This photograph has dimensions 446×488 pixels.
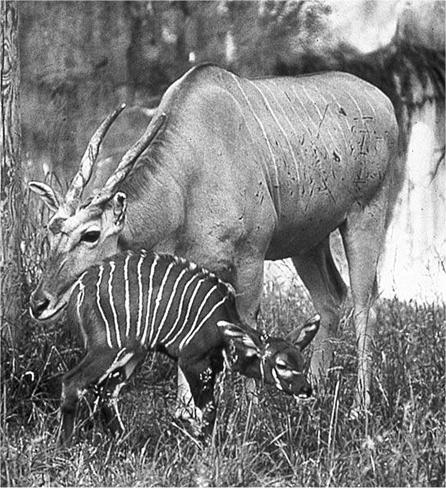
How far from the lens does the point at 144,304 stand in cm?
421

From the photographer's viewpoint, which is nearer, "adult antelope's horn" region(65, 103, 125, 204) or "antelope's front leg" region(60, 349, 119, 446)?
"antelope's front leg" region(60, 349, 119, 446)

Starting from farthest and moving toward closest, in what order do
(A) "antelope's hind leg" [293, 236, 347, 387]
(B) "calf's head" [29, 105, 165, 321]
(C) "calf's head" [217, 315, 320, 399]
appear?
(A) "antelope's hind leg" [293, 236, 347, 387] < (B) "calf's head" [29, 105, 165, 321] < (C) "calf's head" [217, 315, 320, 399]

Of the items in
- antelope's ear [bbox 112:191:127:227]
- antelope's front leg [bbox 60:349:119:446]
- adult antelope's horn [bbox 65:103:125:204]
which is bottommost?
antelope's front leg [bbox 60:349:119:446]

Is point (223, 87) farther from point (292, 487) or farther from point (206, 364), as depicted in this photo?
point (292, 487)

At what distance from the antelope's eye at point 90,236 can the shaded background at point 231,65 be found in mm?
2443

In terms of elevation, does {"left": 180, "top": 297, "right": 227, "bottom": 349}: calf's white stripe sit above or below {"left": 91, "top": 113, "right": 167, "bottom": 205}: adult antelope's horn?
below

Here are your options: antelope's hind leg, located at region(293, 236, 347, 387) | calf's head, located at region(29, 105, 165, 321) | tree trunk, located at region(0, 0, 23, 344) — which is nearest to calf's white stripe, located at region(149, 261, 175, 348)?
calf's head, located at region(29, 105, 165, 321)

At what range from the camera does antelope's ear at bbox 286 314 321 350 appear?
13.9 feet

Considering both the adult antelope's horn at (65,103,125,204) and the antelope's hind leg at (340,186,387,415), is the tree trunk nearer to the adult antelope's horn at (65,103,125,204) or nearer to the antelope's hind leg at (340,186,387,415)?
the adult antelope's horn at (65,103,125,204)

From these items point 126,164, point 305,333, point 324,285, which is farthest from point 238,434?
point 324,285

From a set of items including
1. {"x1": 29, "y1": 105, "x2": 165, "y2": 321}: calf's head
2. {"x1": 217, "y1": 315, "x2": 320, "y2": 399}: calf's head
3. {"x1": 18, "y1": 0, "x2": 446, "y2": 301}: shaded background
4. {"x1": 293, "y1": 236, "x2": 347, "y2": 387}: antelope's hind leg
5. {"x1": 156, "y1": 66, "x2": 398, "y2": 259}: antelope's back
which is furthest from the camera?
{"x1": 18, "y1": 0, "x2": 446, "y2": 301}: shaded background

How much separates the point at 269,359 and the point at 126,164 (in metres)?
0.78

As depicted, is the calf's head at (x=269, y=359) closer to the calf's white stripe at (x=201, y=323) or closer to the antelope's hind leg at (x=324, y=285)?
the calf's white stripe at (x=201, y=323)

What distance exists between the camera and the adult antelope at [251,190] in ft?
14.6
